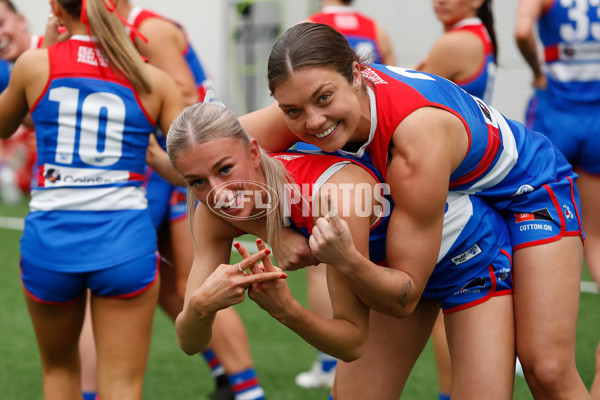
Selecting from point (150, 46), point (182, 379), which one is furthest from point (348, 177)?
point (182, 379)

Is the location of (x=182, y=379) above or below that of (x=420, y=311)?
below

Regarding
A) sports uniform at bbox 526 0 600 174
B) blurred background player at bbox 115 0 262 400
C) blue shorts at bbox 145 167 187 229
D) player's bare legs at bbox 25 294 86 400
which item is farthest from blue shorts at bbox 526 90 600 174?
player's bare legs at bbox 25 294 86 400

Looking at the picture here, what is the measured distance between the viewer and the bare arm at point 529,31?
4738 millimetres

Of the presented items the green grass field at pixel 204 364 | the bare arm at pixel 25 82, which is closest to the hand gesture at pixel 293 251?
the bare arm at pixel 25 82

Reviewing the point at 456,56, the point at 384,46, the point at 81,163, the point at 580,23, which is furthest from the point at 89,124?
the point at 580,23

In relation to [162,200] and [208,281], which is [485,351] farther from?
[162,200]

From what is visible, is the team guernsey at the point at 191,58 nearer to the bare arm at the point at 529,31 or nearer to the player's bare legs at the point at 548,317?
the bare arm at the point at 529,31

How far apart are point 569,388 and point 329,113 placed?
1336mm

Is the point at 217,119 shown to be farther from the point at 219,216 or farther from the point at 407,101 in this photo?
the point at 407,101

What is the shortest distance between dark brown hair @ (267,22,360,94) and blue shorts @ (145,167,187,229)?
1778 millimetres

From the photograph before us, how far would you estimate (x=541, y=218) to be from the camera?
117 inches

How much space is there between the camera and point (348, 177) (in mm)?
2592

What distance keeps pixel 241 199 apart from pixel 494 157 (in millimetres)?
931

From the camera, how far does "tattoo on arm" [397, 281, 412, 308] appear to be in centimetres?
259
